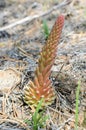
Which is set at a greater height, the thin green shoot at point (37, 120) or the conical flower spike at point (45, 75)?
Result: the conical flower spike at point (45, 75)

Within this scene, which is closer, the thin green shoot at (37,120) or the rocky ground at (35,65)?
the thin green shoot at (37,120)

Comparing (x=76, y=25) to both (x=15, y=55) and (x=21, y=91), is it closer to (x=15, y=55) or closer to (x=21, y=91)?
(x=15, y=55)

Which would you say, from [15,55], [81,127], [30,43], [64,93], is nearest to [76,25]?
[30,43]

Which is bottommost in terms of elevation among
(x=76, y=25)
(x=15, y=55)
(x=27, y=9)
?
(x=15, y=55)

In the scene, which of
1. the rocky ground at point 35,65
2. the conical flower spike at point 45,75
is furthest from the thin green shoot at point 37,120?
the conical flower spike at point 45,75

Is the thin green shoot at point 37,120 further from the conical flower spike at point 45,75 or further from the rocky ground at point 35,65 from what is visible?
the conical flower spike at point 45,75

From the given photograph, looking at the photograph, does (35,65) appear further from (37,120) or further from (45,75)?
(37,120)

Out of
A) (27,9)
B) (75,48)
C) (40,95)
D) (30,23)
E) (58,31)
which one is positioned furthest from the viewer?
(27,9)

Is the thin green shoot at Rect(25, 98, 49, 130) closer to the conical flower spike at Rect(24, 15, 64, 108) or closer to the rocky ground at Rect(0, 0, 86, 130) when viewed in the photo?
the rocky ground at Rect(0, 0, 86, 130)
